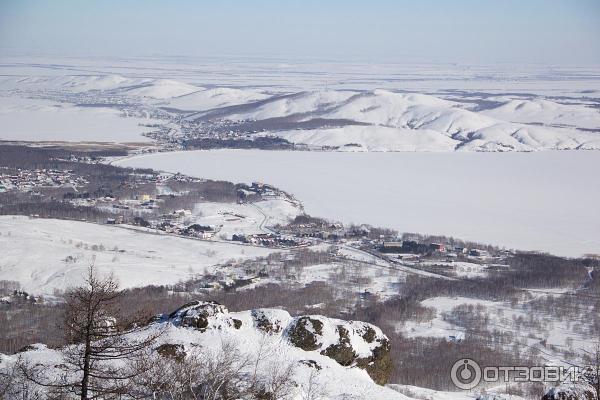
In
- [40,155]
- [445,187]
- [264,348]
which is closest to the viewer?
[264,348]

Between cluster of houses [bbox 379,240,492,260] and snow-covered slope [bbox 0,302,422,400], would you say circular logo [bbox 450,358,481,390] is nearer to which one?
snow-covered slope [bbox 0,302,422,400]

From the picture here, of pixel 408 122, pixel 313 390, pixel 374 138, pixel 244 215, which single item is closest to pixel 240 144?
pixel 374 138

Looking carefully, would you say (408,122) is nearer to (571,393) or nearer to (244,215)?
(244,215)

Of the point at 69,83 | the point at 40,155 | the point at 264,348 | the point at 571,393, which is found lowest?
the point at 69,83

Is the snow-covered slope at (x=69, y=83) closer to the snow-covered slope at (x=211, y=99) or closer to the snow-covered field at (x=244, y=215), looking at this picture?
the snow-covered slope at (x=211, y=99)

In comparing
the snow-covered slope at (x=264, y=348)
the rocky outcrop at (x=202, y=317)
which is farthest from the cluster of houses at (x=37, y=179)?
the snow-covered slope at (x=264, y=348)
